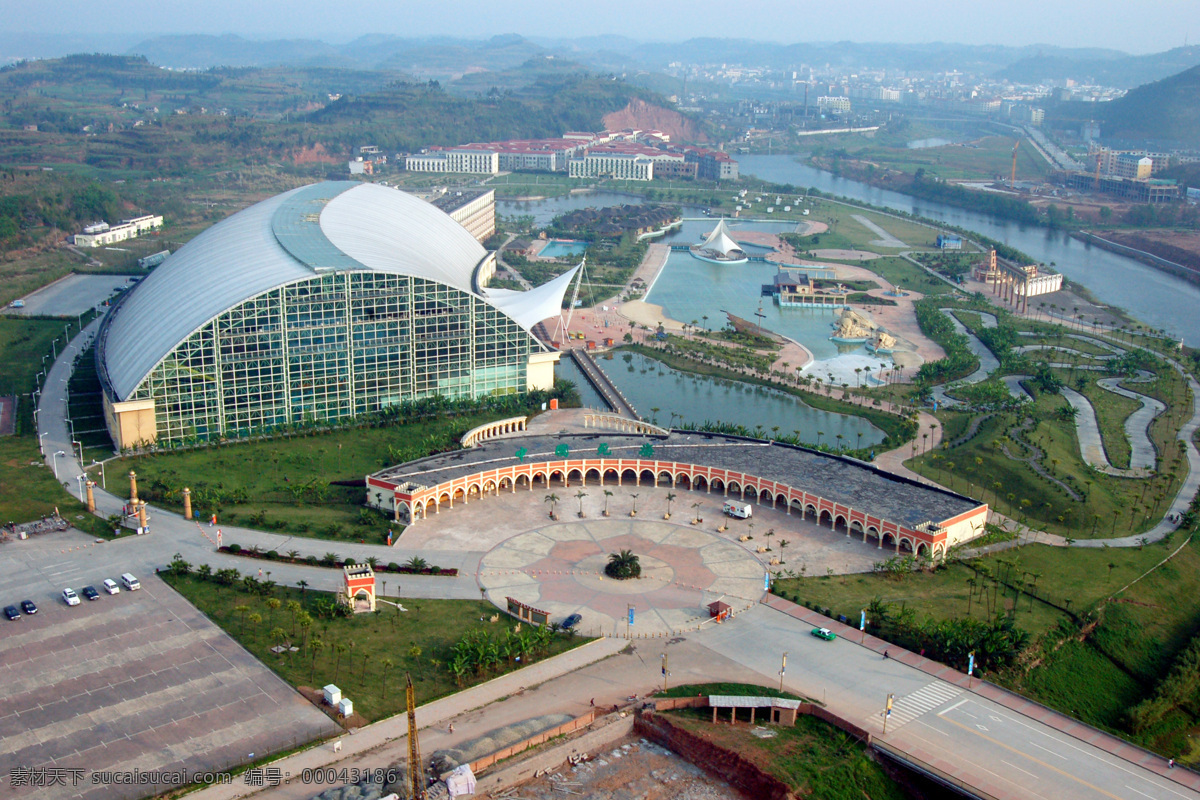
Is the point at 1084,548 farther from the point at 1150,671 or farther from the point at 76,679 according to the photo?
the point at 76,679

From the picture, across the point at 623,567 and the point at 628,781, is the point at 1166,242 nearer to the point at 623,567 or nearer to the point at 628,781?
the point at 623,567

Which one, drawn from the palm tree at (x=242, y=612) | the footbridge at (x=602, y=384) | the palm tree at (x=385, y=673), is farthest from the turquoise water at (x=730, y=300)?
the palm tree at (x=242, y=612)

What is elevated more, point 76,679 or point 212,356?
point 212,356

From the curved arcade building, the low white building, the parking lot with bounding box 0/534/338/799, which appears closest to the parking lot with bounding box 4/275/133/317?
the low white building

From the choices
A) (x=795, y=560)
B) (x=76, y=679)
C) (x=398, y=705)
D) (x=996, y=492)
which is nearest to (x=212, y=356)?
(x=76, y=679)

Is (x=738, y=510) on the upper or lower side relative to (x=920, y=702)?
upper

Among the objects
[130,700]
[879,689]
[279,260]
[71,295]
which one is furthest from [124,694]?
[71,295]

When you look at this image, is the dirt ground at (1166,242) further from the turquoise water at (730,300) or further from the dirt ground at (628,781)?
the dirt ground at (628,781)
